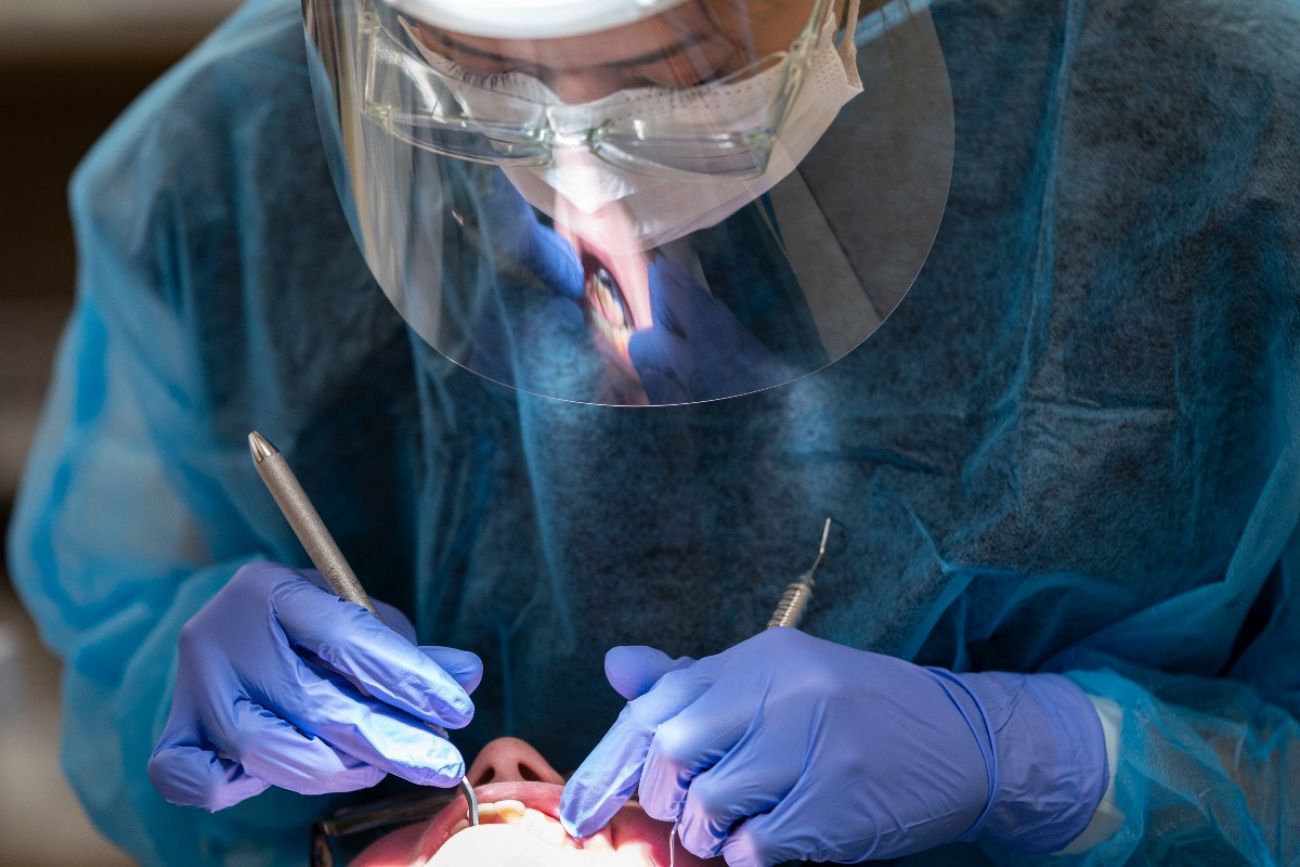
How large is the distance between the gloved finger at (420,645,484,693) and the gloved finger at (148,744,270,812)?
0.16 m

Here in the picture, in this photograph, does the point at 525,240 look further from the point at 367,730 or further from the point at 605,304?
the point at 367,730

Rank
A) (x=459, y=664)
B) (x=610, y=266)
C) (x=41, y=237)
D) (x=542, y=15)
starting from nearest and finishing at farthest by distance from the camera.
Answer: (x=542, y=15) < (x=610, y=266) < (x=459, y=664) < (x=41, y=237)

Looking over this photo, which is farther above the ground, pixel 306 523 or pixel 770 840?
pixel 306 523

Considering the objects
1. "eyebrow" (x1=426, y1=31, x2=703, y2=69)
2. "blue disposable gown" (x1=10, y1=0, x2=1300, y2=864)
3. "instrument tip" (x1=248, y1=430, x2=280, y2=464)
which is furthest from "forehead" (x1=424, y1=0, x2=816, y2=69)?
"instrument tip" (x1=248, y1=430, x2=280, y2=464)

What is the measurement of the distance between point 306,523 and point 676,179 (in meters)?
0.34

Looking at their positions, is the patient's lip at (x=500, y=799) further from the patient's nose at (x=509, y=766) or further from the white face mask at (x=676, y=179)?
the white face mask at (x=676, y=179)

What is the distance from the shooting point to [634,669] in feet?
2.77

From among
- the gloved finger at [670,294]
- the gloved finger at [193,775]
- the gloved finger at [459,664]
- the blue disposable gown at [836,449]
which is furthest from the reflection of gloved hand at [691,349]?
the gloved finger at [193,775]

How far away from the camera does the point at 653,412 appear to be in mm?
938

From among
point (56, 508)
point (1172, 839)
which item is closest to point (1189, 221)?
point (1172, 839)

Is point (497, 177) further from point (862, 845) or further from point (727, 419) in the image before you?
point (862, 845)

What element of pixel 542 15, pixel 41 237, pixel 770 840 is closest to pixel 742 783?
pixel 770 840

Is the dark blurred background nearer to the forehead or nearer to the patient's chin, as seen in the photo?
the patient's chin

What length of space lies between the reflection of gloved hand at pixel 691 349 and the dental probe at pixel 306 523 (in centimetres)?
25
